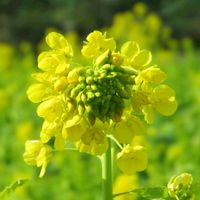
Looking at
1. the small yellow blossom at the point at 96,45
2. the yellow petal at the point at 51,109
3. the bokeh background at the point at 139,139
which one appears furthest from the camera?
the bokeh background at the point at 139,139

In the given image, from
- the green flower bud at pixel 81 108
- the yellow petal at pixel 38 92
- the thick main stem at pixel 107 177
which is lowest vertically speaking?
the thick main stem at pixel 107 177

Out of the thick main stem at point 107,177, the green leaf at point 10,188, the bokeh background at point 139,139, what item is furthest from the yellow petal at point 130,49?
the bokeh background at point 139,139

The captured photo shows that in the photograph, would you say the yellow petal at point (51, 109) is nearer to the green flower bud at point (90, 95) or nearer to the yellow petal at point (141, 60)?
the green flower bud at point (90, 95)

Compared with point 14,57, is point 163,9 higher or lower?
higher

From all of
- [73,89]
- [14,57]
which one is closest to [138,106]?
[73,89]

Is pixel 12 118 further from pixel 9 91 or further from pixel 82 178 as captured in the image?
pixel 82 178

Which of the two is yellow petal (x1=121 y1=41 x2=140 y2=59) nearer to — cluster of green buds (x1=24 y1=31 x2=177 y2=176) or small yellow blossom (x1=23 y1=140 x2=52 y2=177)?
cluster of green buds (x1=24 y1=31 x2=177 y2=176)

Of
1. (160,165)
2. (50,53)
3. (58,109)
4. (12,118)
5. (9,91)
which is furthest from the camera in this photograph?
(9,91)
